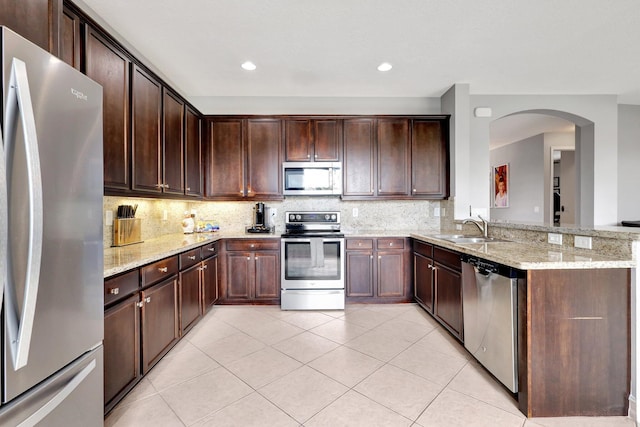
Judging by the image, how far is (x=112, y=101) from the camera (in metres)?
1.96

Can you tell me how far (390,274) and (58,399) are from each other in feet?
10.0

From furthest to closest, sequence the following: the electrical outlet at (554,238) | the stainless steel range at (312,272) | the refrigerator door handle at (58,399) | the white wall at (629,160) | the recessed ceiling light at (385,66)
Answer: the white wall at (629,160)
the stainless steel range at (312,272)
the recessed ceiling light at (385,66)
the electrical outlet at (554,238)
the refrigerator door handle at (58,399)

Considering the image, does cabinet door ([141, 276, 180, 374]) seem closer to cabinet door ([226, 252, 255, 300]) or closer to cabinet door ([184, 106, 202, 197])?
cabinet door ([226, 252, 255, 300])

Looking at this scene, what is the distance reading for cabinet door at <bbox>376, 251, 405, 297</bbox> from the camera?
3445 millimetres

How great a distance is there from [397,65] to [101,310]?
3310mm

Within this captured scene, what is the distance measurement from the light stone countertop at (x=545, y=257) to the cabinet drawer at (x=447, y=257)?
0.63ft

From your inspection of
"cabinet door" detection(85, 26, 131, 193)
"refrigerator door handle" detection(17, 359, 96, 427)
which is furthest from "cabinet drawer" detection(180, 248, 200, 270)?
"refrigerator door handle" detection(17, 359, 96, 427)

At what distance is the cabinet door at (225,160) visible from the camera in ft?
12.0

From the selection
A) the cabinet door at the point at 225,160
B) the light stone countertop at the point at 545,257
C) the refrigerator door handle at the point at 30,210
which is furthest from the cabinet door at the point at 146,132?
the light stone countertop at the point at 545,257

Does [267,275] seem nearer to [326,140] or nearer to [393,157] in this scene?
[326,140]

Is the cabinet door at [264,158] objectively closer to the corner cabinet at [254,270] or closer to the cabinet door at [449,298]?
the corner cabinet at [254,270]

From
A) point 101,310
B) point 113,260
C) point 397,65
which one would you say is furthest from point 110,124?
point 397,65

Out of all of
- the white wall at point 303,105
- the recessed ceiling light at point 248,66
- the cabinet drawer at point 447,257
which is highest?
the recessed ceiling light at point 248,66

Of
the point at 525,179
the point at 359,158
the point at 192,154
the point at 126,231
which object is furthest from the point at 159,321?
the point at 525,179
